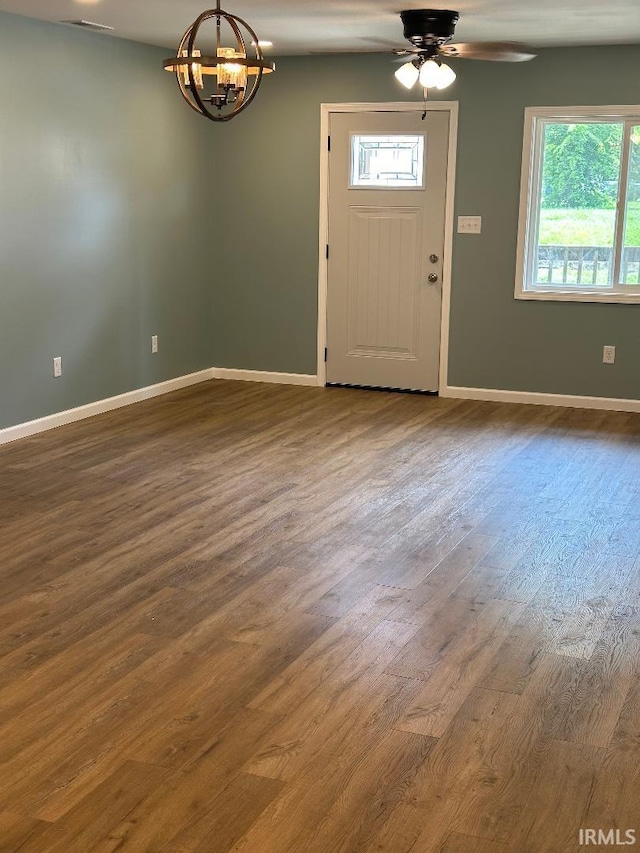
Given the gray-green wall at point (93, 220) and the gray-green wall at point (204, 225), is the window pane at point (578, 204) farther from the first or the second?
the gray-green wall at point (93, 220)

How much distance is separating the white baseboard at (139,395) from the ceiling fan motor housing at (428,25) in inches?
121

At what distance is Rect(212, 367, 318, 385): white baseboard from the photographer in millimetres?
7883

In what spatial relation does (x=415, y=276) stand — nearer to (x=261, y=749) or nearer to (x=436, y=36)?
(x=436, y=36)

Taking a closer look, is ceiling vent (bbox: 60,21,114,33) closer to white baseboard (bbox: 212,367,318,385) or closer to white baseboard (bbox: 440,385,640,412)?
white baseboard (bbox: 212,367,318,385)

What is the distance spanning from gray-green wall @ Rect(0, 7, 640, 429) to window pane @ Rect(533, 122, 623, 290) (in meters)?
0.20

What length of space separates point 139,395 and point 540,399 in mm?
2885

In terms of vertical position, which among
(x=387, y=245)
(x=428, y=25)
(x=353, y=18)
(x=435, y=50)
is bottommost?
(x=387, y=245)

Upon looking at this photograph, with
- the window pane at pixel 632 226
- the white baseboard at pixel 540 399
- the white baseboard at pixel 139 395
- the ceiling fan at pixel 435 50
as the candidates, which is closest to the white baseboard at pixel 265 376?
the white baseboard at pixel 139 395

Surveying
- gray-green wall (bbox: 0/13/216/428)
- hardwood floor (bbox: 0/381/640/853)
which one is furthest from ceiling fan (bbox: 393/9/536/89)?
gray-green wall (bbox: 0/13/216/428)

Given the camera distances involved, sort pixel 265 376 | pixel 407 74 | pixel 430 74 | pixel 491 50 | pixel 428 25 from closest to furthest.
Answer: pixel 491 50 < pixel 430 74 < pixel 407 74 < pixel 428 25 < pixel 265 376

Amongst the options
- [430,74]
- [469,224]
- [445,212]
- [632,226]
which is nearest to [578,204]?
[632,226]

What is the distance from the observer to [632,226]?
22.6ft

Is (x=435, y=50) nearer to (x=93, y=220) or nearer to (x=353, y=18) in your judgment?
(x=353, y=18)

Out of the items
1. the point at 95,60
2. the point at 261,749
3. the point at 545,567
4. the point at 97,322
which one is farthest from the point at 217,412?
the point at 261,749
